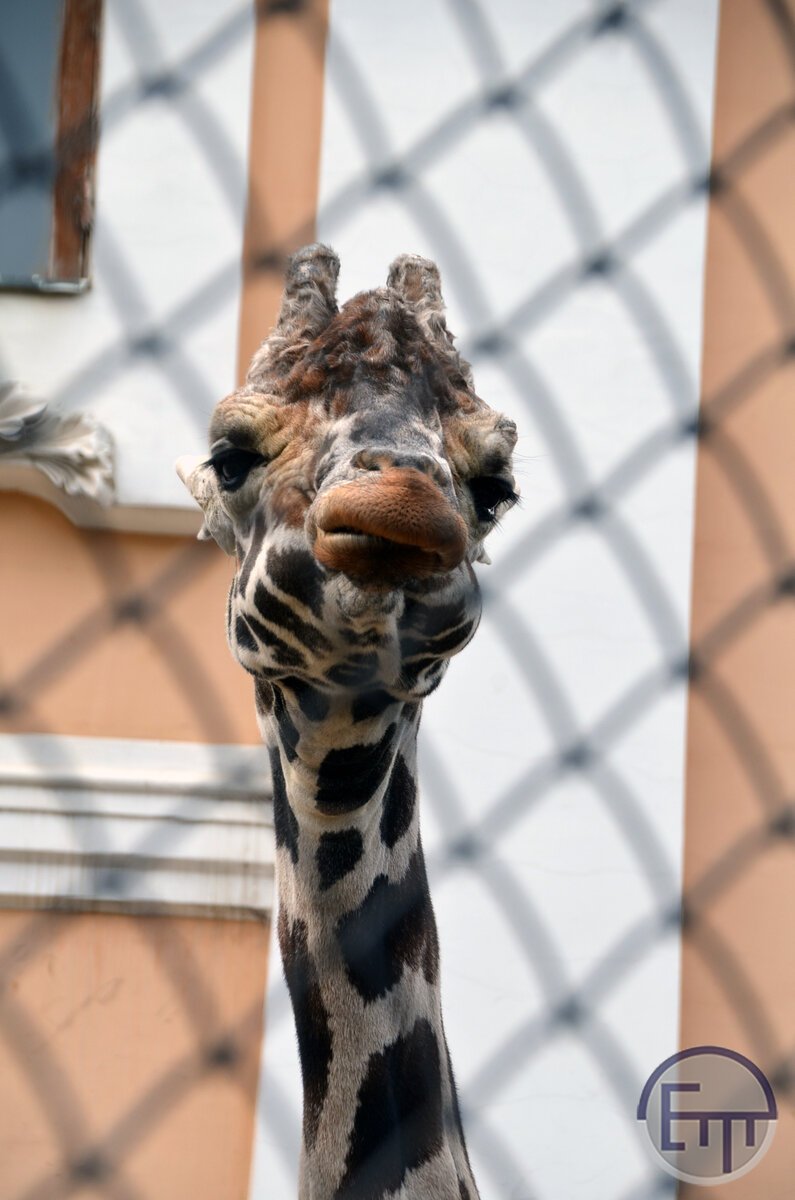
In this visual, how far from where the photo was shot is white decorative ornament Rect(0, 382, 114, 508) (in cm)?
228

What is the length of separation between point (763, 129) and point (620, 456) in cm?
57

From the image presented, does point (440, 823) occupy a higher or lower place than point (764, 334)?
lower

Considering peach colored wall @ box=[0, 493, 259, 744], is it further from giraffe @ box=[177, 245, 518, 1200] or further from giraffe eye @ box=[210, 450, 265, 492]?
giraffe eye @ box=[210, 450, 265, 492]

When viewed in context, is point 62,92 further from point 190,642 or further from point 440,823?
point 440,823

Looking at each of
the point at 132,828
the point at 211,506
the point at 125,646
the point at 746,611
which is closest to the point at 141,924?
the point at 132,828

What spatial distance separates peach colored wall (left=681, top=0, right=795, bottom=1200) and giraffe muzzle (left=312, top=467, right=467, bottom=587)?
1539mm

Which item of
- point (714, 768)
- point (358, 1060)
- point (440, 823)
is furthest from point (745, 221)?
point (358, 1060)

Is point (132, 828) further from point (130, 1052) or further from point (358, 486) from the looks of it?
point (358, 486)

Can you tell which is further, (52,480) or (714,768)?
(714,768)

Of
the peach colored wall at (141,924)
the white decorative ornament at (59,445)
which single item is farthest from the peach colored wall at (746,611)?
the white decorative ornament at (59,445)

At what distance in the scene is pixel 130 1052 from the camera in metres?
2.41

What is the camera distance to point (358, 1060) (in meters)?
1.21

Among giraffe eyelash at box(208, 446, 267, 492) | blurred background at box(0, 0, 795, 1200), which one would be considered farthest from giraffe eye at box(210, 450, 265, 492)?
blurred background at box(0, 0, 795, 1200)
